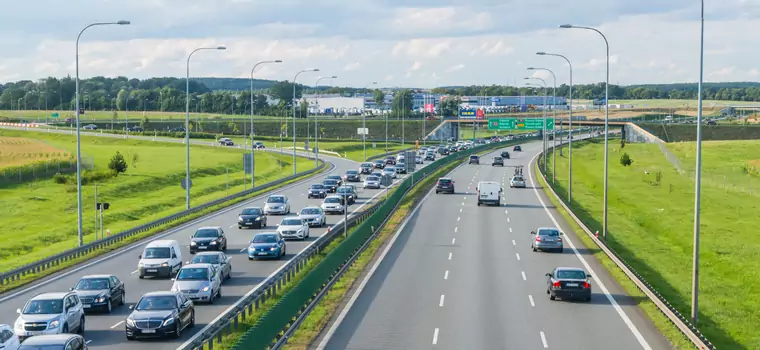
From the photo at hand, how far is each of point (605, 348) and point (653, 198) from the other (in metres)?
66.4

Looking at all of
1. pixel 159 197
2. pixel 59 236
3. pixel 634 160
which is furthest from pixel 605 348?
pixel 634 160

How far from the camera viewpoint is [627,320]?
29062 mm

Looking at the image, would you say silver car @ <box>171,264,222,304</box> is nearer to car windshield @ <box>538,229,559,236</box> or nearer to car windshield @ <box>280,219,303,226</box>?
car windshield @ <box>280,219,303,226</box>

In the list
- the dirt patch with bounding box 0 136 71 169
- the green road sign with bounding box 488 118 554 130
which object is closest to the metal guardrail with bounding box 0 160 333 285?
the dirt patch with bounding box 0 136 71 169

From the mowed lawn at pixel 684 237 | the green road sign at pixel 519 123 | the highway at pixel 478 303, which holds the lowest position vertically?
the mowed lawn at pixel 684 237

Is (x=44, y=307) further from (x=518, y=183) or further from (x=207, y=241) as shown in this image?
(x=518, y=183)

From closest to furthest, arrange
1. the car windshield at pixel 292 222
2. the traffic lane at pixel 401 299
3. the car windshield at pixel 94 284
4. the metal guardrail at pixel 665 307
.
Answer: the metal guardrail at pixel 665 307, the traffic lane at pixel 401 299, the car windshield at pixel 94 284, the car windshield at pixel 292 222

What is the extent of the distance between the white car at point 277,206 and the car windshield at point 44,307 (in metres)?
36.1

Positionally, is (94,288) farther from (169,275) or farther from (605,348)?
(605,348)

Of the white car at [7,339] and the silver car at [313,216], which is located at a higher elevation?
the white car at [7,339]

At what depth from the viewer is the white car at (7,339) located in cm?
2189

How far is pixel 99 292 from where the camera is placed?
29.5 meters

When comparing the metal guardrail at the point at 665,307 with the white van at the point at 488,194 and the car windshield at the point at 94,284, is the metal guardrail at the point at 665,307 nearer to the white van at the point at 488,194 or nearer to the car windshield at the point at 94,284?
the car windshield at the point at 94,284

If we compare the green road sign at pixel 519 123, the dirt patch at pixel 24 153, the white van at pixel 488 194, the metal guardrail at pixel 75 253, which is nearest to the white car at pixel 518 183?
the white van at pixel 488 194
